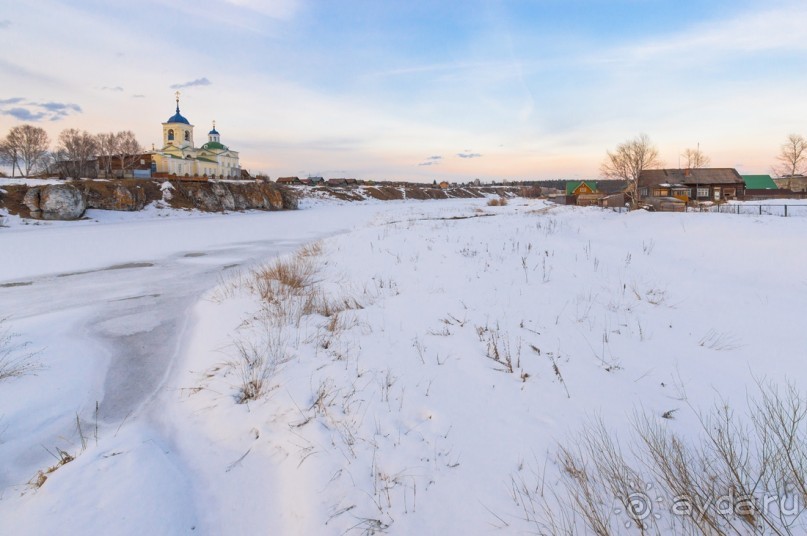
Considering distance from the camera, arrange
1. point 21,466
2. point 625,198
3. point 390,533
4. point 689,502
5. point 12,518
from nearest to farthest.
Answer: point 689,502 < point 390,533 < point 12,518 < point 21,466 < point 625,198

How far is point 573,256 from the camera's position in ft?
35.1

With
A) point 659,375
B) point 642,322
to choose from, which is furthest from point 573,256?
point 659,375

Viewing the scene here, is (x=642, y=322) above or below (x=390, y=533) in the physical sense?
above

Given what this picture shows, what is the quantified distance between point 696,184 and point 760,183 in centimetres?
1600

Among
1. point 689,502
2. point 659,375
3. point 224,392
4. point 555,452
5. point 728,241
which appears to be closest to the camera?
point 689,502

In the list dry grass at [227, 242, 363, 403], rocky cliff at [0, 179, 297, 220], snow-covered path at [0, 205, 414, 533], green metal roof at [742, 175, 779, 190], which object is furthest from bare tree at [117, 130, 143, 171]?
green metal roof at [742, 175, 779, 190]

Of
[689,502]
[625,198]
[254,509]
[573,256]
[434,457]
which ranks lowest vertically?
[254,509]

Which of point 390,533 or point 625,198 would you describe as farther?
point 625,198

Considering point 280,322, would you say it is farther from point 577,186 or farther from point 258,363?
point 577,186

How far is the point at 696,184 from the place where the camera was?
173ft

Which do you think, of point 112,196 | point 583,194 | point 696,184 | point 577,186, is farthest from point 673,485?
point 577,186

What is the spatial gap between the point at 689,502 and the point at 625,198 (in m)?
60.9

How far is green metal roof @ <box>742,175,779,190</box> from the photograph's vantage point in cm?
5863

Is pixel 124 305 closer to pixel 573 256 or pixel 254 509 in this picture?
Answer: pixel 254 509
